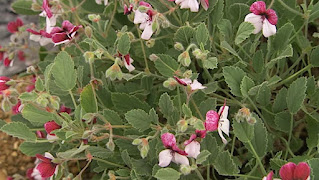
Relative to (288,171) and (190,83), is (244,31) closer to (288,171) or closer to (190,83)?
(190,83)

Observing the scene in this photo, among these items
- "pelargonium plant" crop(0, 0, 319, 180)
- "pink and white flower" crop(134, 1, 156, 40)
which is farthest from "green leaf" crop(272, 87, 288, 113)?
"pink and white flower" crop(134, 1, 156, 40)

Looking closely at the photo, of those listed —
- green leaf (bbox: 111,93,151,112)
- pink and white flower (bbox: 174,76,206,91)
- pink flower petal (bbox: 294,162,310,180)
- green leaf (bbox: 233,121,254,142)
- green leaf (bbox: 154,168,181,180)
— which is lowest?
green leaf (bbox: 111,93,151,112)

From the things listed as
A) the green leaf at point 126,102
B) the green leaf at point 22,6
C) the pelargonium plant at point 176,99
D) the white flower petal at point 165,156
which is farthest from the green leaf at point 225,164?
the green leaf at point 22,6

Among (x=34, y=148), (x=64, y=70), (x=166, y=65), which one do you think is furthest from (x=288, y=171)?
(x=34, y=148)

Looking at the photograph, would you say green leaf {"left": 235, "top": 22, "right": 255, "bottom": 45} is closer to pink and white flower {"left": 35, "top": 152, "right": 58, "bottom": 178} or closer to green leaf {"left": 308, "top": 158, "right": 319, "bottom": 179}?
green leaf {"left": 308, "top": 158, "right": 319, "bottom": 179}

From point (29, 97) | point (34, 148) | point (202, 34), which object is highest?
point (202, 34)

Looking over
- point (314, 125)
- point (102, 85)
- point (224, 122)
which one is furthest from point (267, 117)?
point (102, 85)
